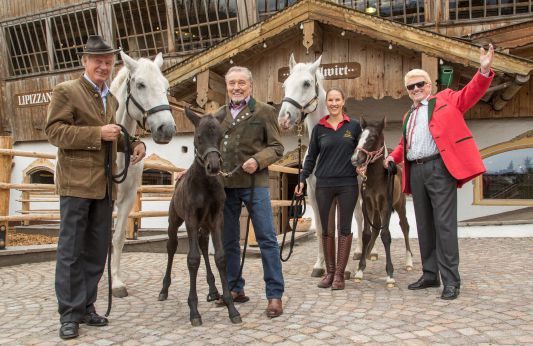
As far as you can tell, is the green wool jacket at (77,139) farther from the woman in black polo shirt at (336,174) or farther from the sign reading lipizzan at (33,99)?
the sign reading lipizzan at (33,99)

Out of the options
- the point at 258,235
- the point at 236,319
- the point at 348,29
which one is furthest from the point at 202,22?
the point at 236,319

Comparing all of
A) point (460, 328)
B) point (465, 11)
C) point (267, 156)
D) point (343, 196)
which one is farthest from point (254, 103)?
point (465, 11)

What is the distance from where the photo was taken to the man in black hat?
3631 millimetres

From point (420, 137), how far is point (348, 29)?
4.79 meters

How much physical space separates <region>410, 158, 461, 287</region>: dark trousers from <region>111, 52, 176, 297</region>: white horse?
2596mm

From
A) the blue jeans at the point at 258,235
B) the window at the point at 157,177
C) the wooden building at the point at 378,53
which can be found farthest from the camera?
the window at the point at 157,177

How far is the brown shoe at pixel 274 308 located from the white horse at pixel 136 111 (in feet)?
5.61

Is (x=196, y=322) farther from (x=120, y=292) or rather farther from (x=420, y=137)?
(x=420, y=137)

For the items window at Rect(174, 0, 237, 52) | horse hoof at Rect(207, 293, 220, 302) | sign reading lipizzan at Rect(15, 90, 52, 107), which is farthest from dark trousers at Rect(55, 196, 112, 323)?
sign reading lipizzan at Rect(15, 90, 52, 107)

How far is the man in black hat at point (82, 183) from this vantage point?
143 inches

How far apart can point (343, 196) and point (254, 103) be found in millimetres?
1456

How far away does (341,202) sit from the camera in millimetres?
4918

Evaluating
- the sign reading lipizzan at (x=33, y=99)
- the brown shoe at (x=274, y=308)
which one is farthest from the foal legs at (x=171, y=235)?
the sign reading lipizzan at (x=33, y=99)

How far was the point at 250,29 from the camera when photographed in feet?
31.5
